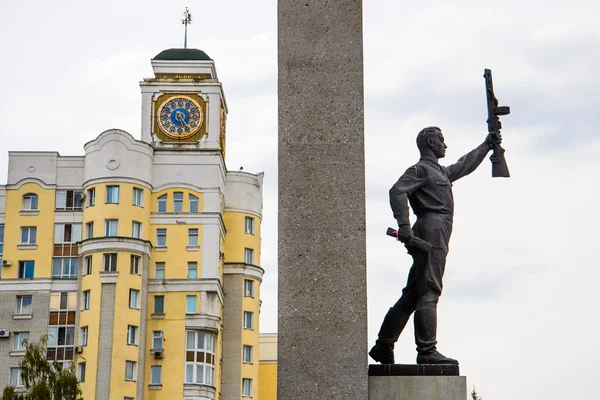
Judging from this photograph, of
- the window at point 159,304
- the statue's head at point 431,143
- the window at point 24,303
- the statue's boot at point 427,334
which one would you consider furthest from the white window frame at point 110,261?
the statue's boot at point 427,334

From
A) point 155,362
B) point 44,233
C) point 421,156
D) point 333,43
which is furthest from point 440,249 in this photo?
point 44,233

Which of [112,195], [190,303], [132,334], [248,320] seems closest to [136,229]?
[112,195]

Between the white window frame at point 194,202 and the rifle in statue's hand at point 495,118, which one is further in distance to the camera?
the white window frame at point 194,202

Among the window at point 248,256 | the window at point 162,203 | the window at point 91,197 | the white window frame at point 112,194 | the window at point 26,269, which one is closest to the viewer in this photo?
the white window frame at point 112,194

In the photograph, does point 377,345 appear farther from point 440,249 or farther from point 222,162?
point 222,162

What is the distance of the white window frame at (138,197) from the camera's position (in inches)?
2795

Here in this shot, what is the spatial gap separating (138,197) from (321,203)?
6034cm

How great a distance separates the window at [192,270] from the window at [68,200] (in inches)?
313

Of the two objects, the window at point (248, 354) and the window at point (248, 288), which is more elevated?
the window at point (248, 288)

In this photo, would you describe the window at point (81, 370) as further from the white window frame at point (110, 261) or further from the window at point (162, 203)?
the window at point (162, 203)

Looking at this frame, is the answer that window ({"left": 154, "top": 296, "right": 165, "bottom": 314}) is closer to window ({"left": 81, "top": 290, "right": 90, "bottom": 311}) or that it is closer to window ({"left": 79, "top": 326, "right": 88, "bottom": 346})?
window ({"left": 81, "top": 290, "right": 90, "bottom": 311})

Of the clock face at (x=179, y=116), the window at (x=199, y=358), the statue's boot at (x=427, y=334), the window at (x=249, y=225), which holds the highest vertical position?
the clock face at (x=179, y=116)

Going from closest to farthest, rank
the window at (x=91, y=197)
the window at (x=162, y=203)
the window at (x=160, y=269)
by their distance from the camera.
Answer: the window at (x=91, y=197)
the window at (x=160, y=269)
the window at (x=162, y=203)

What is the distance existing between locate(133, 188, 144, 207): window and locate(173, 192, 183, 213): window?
2.44 meters
